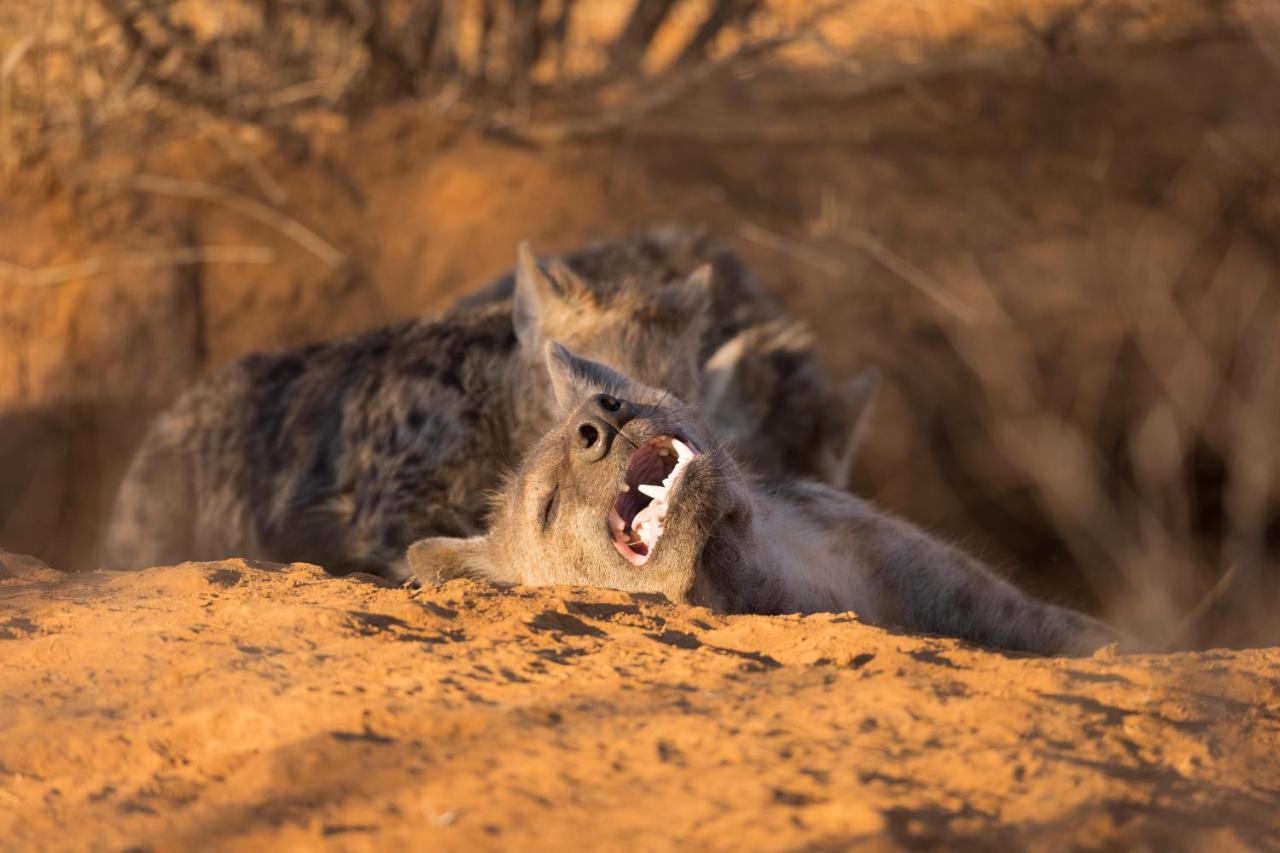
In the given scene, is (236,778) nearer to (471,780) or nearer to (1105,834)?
(471,780)

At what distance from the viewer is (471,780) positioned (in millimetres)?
2041

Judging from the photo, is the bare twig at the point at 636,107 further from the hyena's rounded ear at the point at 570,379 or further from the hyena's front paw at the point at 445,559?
the hyena's front paw at the point at 445,559

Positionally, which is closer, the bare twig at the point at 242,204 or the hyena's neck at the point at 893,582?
the hyena's neck at the point at 893,582

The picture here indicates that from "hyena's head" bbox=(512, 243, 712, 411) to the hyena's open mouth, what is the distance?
1491 millimetres

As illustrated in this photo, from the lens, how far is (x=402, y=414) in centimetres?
481

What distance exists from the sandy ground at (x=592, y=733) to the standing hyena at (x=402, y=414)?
170 cm

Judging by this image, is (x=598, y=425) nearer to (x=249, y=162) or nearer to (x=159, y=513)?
(x=159, y=513)

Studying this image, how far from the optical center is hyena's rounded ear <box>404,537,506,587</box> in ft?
11.7

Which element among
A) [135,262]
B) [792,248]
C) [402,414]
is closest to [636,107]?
[792,248]

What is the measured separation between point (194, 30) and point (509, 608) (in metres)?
4.97

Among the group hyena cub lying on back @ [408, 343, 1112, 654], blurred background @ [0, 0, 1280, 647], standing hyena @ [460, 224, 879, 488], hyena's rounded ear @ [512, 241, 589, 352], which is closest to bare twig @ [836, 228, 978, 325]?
blurred background @ [0, 0, 1280, 647]

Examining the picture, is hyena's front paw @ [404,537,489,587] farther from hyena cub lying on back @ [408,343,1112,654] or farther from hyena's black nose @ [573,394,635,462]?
hyena's black nose @ [573,394,635,462]

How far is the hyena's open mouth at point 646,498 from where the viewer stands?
120 inches

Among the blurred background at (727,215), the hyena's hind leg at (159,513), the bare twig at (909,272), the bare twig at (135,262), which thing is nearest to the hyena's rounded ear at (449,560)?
the hyena's hind leg at (159,513)
